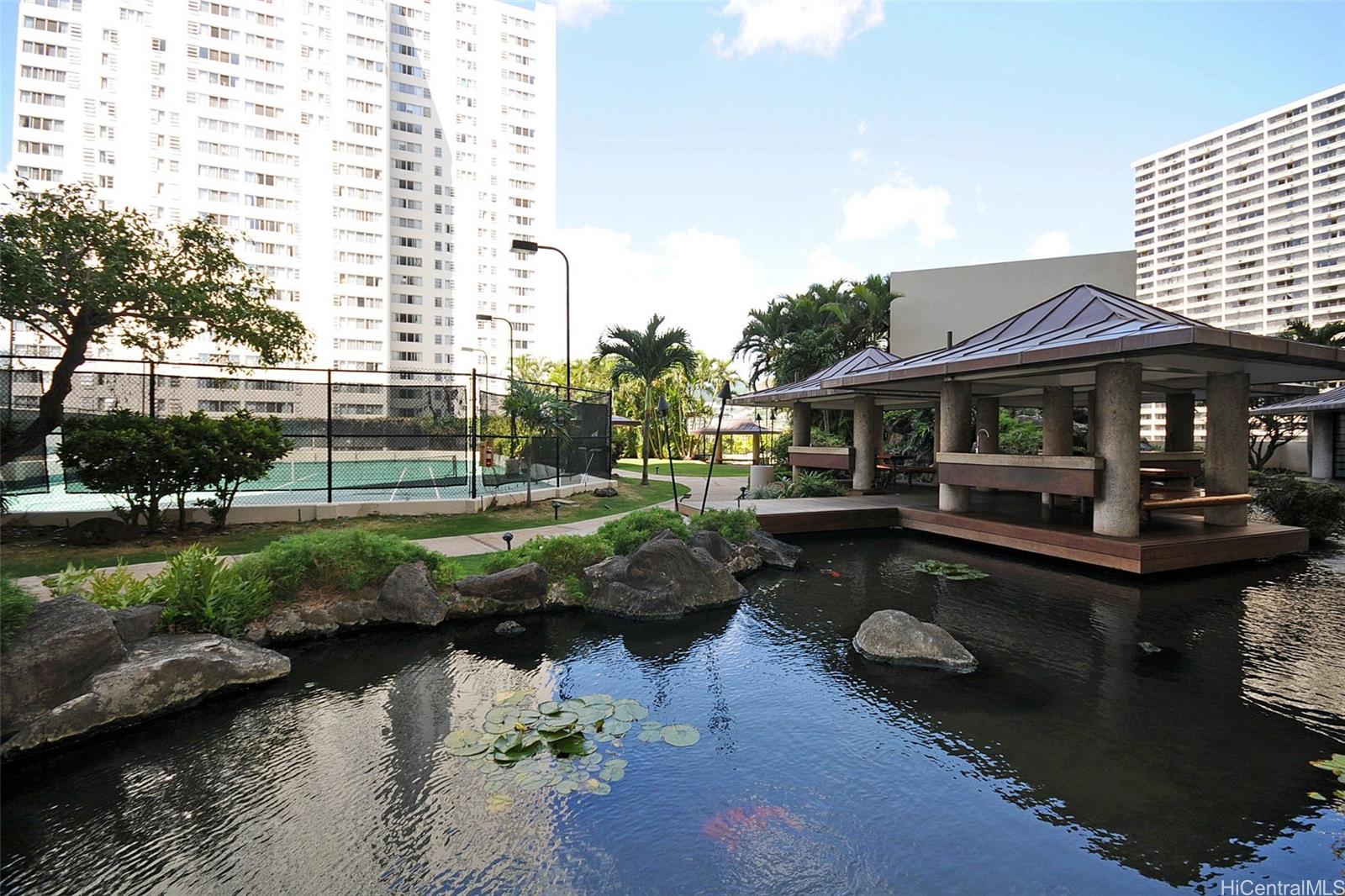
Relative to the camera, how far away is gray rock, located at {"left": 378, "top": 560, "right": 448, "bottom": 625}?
7.23 meters

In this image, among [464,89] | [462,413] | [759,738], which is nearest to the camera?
[759,738]

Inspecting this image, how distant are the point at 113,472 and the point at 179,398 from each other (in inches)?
98.7

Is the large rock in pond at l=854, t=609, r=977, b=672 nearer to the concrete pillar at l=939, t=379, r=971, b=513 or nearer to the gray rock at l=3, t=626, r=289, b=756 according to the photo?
the gray rock at l=3, t=626, r=289, b=756

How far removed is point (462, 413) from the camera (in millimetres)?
14586

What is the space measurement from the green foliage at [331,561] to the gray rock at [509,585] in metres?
0.42

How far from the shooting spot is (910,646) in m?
6.37

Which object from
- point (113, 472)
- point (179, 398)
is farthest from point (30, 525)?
point (179, 398)

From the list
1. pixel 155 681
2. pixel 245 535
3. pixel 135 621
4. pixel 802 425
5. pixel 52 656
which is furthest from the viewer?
pixel 802 425

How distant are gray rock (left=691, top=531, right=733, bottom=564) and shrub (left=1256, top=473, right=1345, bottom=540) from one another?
11577mm

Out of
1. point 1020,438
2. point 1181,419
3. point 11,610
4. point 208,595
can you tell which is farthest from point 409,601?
point 1020,438

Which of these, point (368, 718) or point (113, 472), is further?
point (113, 472)

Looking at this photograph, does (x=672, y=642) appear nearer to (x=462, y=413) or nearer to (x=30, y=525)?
(x=462, y=413)

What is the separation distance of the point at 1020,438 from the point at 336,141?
63295 millimetres

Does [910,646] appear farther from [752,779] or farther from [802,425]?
[802,425]
